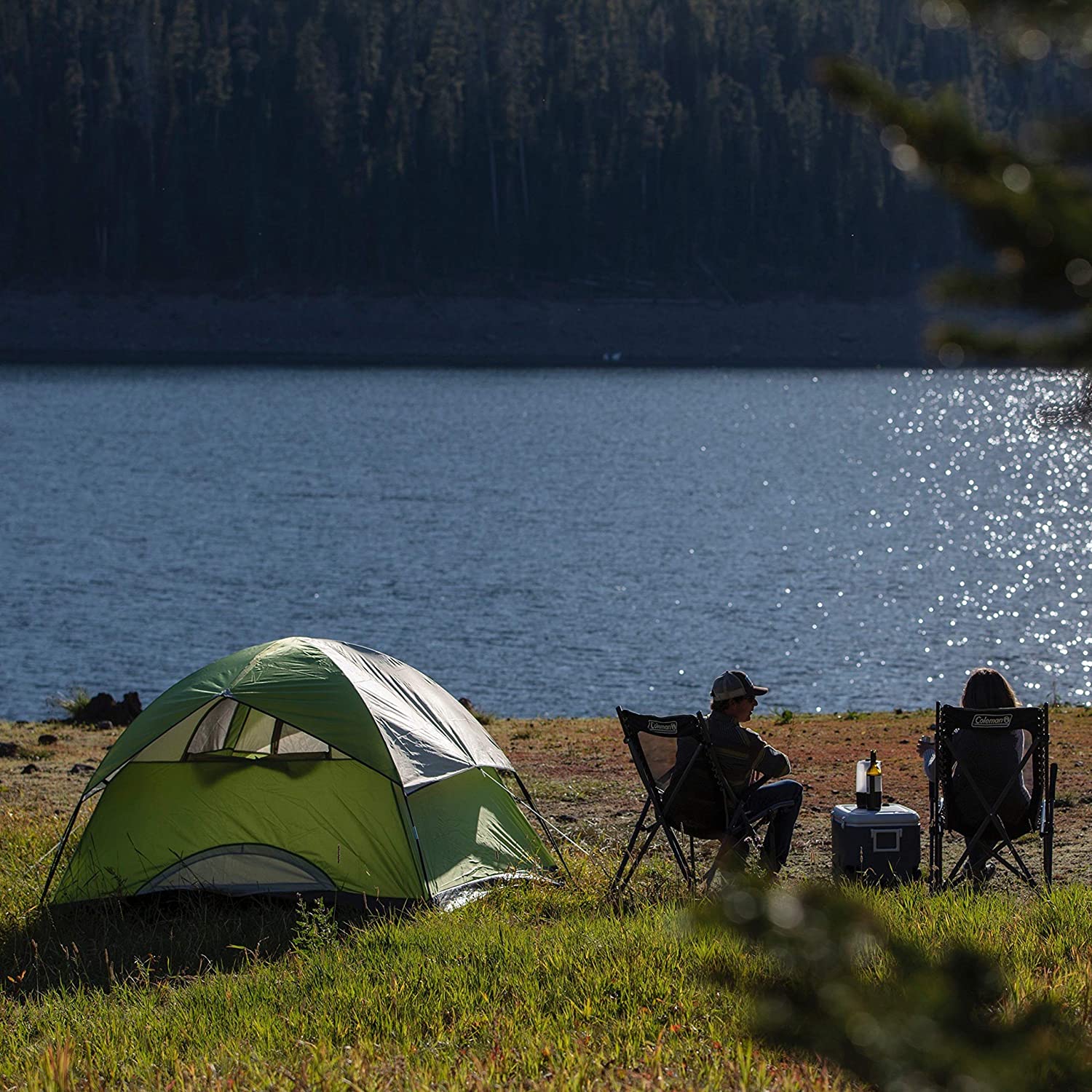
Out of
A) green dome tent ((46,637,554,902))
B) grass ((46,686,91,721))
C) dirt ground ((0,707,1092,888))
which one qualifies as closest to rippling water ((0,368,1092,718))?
grass ((46,686,91,721))

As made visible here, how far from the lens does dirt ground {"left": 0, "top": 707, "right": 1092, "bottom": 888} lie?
8.59 meters

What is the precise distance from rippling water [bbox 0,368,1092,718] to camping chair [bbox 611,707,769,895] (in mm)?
12253

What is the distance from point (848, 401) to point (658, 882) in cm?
6848

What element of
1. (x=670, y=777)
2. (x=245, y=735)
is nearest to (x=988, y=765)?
(x=670, y=777)

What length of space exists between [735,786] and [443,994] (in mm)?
2420

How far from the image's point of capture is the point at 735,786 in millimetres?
7180

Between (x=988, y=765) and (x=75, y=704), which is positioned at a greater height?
(x=988, y=765)

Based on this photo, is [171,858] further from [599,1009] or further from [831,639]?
[831,639]

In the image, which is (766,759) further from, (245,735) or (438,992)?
(245,735)

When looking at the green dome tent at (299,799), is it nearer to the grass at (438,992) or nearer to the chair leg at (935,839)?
the grass at (438,992)

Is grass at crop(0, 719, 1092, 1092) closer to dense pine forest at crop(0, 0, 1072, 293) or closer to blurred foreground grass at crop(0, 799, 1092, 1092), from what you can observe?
blurred foreground grass at crop(0, 799, 1092, 1092)

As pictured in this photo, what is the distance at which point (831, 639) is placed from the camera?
24328mm

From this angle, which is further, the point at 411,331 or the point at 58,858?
the point at 411,331

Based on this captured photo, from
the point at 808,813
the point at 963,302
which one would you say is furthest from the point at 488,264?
the point at 963,302
